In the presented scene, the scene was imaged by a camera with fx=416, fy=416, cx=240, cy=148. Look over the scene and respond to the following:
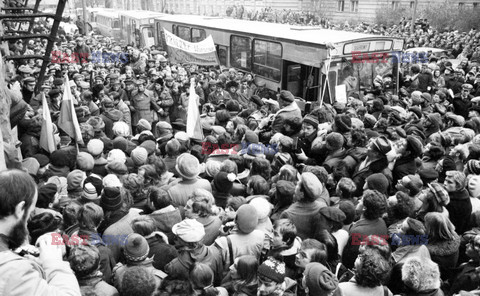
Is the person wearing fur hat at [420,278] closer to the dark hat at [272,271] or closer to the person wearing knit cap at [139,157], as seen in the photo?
the dark hat at [272,271]

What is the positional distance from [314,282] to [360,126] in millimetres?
3637

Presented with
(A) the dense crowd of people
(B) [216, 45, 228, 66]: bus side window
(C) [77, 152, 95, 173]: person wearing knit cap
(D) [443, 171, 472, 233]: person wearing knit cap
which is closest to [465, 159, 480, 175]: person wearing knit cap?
(A) the dense crowd of people

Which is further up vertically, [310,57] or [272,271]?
[310,57]

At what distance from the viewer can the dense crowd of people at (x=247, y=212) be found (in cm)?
275

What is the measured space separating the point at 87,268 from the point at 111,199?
1.19 m

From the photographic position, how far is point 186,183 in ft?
15.4

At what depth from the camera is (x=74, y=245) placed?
2.92 meters

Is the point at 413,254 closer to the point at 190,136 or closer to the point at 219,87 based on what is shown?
the point at 190,136

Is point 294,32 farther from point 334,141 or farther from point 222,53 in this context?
point 334,141

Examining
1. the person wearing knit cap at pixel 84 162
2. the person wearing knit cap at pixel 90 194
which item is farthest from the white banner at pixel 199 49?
the person wearing knit cap at pixel 90 194

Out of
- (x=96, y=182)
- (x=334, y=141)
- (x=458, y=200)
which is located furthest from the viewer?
(x=334, y=141)

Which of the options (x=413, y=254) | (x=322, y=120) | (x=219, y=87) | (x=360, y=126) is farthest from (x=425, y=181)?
(x=219, y=87)

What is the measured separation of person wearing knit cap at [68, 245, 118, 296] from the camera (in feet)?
8.94

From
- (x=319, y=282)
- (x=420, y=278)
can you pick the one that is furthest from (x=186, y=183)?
(x=420, y=278)
